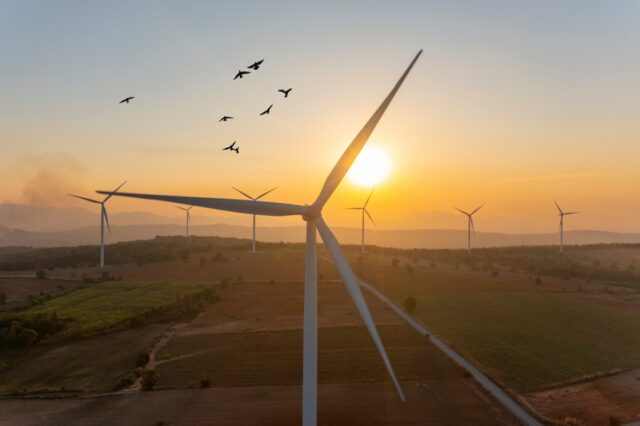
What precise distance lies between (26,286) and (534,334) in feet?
321

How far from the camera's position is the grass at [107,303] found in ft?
224

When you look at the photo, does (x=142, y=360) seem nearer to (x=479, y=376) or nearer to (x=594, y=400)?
(x=479, y=376)

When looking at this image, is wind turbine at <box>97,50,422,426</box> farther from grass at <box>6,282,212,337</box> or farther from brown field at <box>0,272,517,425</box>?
grass at <box>6,282,212,337</box>

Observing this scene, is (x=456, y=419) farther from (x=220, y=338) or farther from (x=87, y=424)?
(x=220, y=338)

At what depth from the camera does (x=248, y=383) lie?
144 feet

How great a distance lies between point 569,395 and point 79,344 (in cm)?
5517

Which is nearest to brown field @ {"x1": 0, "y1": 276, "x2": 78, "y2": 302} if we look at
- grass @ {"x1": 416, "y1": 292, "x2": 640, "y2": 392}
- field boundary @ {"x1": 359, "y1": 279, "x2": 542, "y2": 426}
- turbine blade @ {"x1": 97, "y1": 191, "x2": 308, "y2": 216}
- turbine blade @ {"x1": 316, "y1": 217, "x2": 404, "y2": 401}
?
field boundary @ {"x1": 359, "y1": 279, "x2": 542, "y2": 426}

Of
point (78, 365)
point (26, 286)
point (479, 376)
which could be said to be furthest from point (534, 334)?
point (26, 286)

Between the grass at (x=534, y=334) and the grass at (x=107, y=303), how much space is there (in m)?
45.5

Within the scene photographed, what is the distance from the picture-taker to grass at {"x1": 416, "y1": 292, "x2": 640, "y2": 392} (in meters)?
47.7

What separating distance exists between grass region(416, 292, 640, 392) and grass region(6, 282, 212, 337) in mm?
45537

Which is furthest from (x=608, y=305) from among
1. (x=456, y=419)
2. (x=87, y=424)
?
(x=87, y=424)

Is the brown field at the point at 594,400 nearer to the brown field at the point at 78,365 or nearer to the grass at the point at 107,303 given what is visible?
the brown field at the point at 78,365

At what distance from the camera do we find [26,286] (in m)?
99.5
